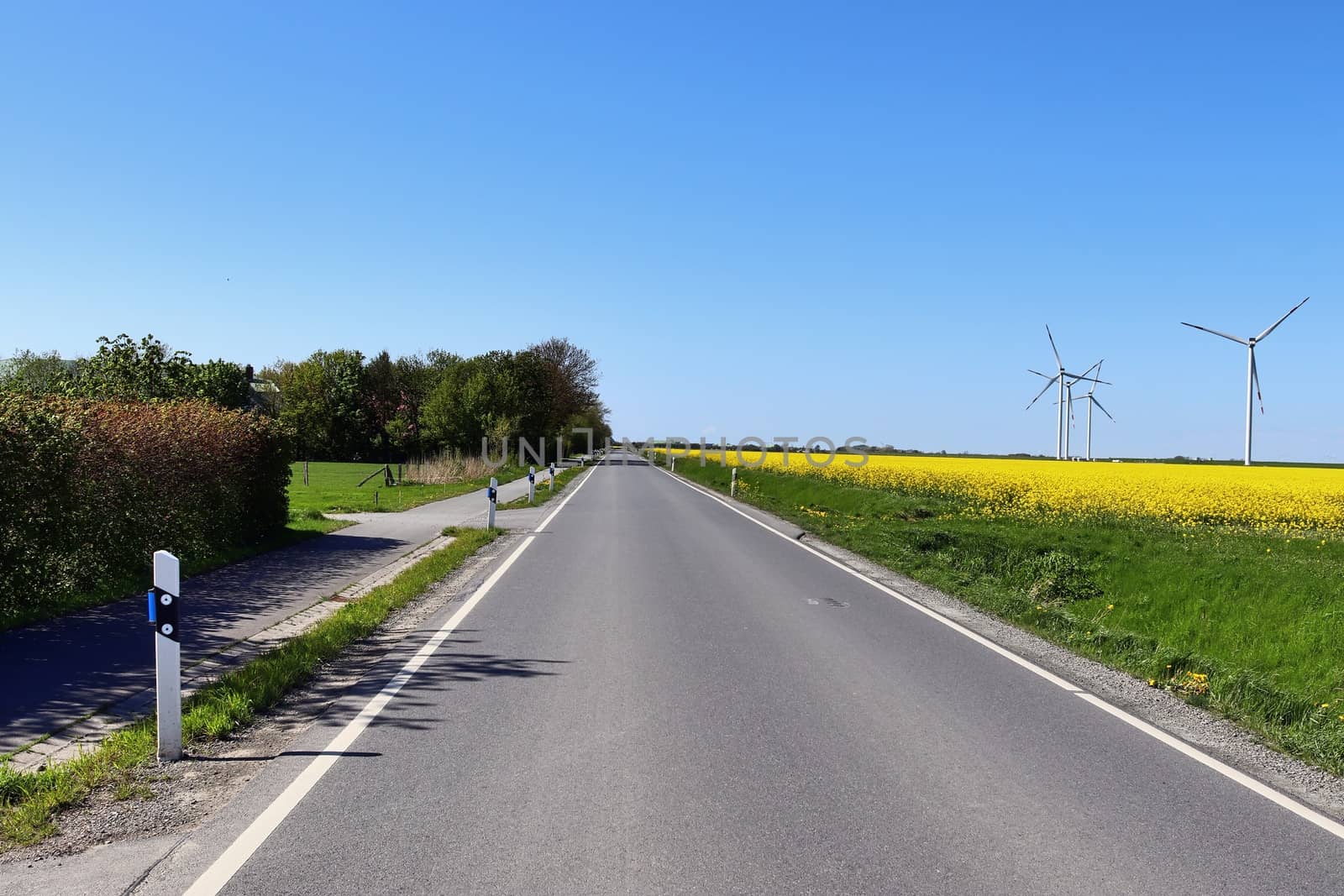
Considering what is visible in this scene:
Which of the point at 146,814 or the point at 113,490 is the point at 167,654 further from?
the point at 113,490

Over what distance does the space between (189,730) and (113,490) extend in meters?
6.14

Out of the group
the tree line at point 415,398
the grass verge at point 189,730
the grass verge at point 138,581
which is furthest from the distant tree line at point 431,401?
the grass verge at point 189,730

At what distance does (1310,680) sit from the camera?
833 cm

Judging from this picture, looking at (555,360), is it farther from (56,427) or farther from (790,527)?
(56,427)

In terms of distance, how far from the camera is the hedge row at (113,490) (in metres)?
8.99

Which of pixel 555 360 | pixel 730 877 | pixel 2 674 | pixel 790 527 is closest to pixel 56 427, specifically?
pixel 2 674

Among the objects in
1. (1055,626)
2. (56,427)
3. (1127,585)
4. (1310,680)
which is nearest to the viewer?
(1310,680)

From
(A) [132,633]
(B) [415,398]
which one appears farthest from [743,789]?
(B) [415,398]

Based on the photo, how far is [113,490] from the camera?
1070cm

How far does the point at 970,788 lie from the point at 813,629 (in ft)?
15.1

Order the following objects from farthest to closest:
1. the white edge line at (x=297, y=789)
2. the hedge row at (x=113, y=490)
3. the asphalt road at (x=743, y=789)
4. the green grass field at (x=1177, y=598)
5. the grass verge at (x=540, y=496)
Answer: the grass verge at (x=540, y=496) → the hedge row at (x=113, y=490) → the green grass field at (x=1177, y=598) → the asphalt road at (x=743, y=789) → the white edge line at (x=297, y=789)

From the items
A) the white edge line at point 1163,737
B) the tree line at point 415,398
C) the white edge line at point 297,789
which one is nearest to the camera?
the white edge line at point 297,789

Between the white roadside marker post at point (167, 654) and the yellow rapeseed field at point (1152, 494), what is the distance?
20.4 meters

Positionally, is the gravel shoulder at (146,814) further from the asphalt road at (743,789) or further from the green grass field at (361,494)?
the green grass field at (361,494)
